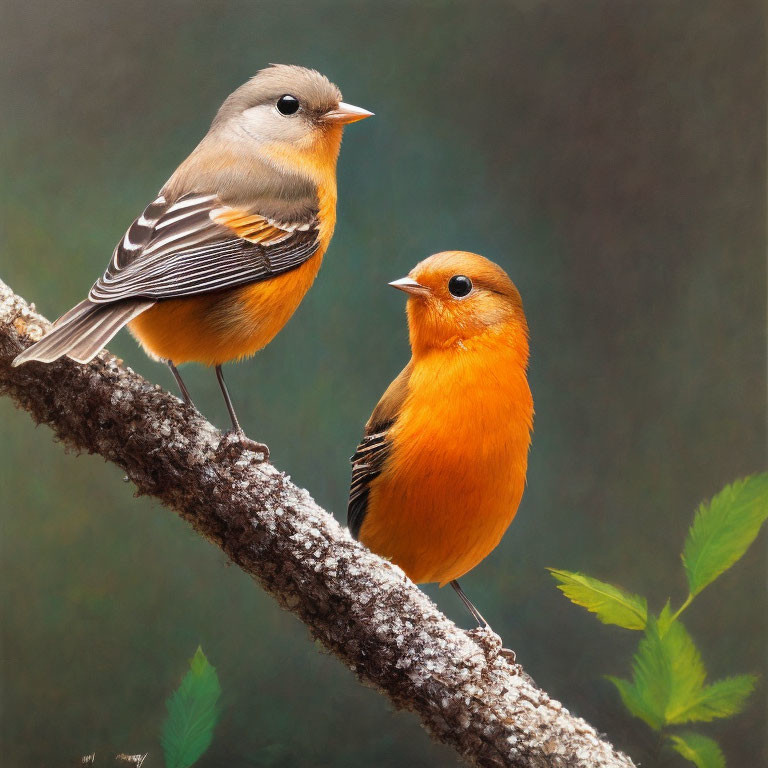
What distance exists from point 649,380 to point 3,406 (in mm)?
1542

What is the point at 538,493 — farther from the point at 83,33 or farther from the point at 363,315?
Result: the point at 83,33

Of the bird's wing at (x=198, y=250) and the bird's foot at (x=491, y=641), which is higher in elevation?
the bird's wing at (x=198, y=250)

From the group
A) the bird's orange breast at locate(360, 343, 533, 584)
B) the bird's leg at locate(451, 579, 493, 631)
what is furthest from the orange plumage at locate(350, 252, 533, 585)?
the bird's leg at locate(451, 579, 493, 631)

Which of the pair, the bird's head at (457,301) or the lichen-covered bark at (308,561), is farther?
the bird's head at (457,301)

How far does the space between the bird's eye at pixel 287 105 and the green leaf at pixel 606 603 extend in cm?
121

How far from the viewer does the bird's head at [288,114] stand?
180 centimetres

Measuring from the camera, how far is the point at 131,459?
5.23 feet

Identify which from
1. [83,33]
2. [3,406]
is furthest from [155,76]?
[3,406]

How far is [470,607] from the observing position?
1.91m

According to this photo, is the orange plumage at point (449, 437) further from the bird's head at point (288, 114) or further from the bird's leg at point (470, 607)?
the bird's head at point (288, 114)

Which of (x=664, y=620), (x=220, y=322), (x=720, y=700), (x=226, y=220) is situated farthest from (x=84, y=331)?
(x=720, y=700)

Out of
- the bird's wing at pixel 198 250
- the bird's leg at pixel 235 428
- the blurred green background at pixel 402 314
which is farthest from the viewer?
the blurred green background at pixel 402 314

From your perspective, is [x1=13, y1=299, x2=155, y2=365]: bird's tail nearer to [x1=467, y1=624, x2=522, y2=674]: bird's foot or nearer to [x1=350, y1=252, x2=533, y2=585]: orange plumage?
[x1=350, y1=252, x2=533, y2=585]: orange plumage

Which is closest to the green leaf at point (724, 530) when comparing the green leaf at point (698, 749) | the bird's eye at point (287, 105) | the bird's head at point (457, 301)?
the green leaf at point (698, 749)
